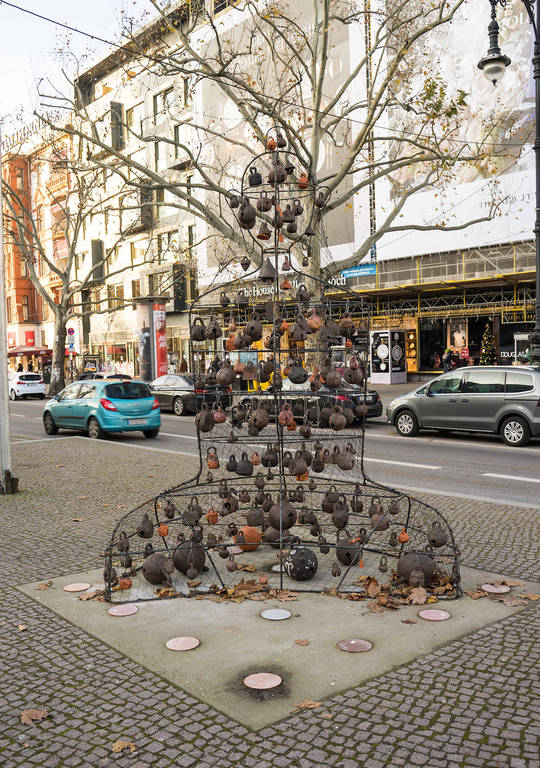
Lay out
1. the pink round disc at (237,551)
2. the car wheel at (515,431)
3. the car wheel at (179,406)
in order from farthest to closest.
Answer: the car wheel at (179,406) < the car wheel at (515,431) < the pink round disc at (237,551)

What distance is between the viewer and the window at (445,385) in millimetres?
15336

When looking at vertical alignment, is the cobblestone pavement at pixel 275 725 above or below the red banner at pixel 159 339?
below

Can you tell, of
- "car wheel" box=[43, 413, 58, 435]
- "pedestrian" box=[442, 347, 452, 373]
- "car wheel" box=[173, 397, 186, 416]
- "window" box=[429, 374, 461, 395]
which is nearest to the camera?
"window" box=[429, 374, 461, 395]

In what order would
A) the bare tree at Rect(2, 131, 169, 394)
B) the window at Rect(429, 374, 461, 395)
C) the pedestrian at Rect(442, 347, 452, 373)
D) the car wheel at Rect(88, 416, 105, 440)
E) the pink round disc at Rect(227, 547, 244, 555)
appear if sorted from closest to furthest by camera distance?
1. the pink round disc at Rect(227, 547, 244, 555)
2. the window at Rect(429, 374, 461, 395)
3. the car wheel at Rect(88, 416, 105, 440)
4. the pedestrian at Rect(442, 347, 452, 373)
5. the bare tree at Rect(2, 131, 169, 394)

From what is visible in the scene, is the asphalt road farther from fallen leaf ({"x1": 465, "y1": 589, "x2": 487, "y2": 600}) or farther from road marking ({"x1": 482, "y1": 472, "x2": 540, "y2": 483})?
fallen leaf ({"x1": 465, "y1": 589, "x2": 487, "y2": 600})

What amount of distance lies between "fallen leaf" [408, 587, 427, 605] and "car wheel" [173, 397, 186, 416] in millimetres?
18510

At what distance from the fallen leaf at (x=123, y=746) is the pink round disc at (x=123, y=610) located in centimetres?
165

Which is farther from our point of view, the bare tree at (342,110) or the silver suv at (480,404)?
the bare tree at (342,110)

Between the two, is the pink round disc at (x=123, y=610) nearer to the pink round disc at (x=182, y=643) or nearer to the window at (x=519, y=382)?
the pink round disc at (x=182, y=643)


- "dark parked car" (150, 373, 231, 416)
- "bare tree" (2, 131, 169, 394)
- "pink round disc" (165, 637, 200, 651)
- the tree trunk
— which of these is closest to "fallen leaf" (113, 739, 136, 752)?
"pink round disc" (165, 637, 200, 651)

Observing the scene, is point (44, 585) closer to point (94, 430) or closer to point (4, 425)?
point (4, 425)

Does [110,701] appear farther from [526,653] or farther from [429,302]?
[429,302]

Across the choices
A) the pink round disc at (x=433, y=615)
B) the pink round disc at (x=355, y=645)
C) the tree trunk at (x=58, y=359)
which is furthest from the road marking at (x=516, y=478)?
the tree trunk at (x=58, y=359)

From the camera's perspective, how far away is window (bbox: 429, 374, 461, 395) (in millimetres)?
15336
